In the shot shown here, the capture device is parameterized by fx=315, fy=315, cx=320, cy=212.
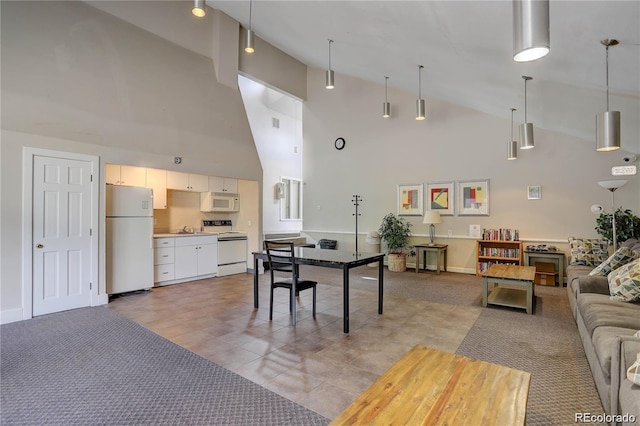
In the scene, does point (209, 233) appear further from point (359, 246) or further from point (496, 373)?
point (496, 373)

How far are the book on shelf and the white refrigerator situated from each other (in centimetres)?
617

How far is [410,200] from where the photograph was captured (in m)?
7.16

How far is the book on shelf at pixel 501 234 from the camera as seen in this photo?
6.00 metres

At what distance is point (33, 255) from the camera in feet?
12.8

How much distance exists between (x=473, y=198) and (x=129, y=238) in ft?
20.8

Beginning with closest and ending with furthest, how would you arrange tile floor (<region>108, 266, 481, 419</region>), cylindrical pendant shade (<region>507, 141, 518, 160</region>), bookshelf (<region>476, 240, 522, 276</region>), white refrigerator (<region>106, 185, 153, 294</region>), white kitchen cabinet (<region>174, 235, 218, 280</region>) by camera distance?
tile floor (<region>108, 266, 481, 419</region>) → white refrigerator (<region>106, 185, 153, 294</region>) → cylindrical pendant shade (<region>507, 141, 518, 160</region>) → white kitchen cabinet (<region>174, 235, 218, 280</region>) → bookshelf (<region>476, 240, 522, 276</region>)

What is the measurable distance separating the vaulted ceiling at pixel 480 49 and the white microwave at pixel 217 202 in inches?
135

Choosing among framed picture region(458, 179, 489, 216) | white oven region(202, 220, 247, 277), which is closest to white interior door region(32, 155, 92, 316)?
white oven region(202, 220, 247, 277)

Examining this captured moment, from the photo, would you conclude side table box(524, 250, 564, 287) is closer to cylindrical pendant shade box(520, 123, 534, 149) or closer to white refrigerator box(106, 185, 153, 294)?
cylindrical pendant shade box(520, 123, 534, 149)

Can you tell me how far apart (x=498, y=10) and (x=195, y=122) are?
4860 millimetres

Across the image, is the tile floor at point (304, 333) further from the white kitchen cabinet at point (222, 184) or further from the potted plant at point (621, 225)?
the potted plant at point (621, 225)

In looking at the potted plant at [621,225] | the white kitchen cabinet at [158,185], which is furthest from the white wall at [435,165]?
the white kitchen cabinet at [158,185]

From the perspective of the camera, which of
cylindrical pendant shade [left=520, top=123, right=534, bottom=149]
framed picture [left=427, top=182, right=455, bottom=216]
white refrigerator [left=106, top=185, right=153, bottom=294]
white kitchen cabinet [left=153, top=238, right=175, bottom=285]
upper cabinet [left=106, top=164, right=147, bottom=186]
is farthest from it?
framed picture [left=427, top=182, right=455, bottom=216]

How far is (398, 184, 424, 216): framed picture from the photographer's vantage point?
7039 millimetres
